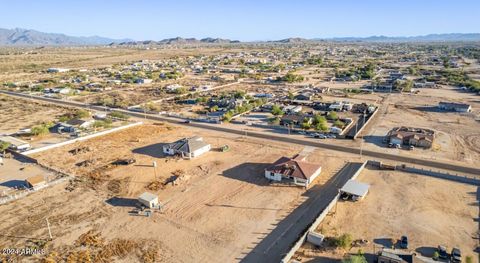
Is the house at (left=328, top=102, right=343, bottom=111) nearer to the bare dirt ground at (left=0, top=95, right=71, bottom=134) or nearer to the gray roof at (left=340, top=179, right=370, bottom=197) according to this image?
the gray roof at (left=340, top=179, right=370, bottom=197)

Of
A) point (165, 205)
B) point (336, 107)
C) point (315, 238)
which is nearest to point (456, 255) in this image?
point (315, 238)

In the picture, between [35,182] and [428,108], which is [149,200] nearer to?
[35,182]

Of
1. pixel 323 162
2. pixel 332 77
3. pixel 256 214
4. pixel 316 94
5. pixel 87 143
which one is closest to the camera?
pixel 256 214

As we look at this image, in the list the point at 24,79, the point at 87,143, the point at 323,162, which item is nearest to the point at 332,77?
the point at 323,162

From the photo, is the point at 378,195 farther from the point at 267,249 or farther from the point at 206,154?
the point at 206,154

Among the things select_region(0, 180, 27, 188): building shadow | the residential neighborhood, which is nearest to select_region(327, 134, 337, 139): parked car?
the residential neighborhood
